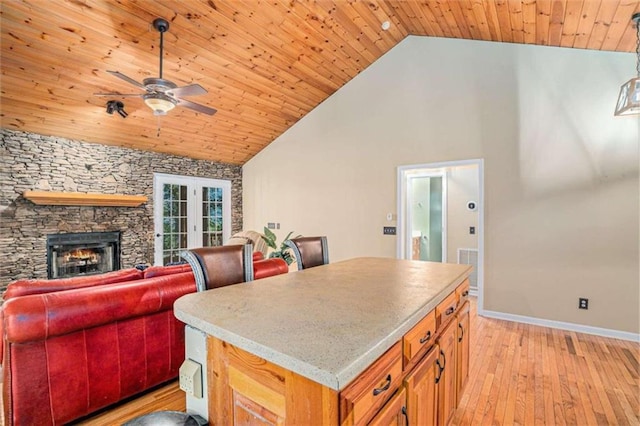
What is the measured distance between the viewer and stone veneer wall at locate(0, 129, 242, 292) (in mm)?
4215

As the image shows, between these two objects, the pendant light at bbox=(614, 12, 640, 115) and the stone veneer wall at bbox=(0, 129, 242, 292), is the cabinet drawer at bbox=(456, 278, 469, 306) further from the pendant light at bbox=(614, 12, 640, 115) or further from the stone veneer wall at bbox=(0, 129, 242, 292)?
the stone veneer wall at bbox=(0, 129, 242, 292)

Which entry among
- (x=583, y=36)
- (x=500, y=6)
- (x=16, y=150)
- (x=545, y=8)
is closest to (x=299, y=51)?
(x=500, y=6)

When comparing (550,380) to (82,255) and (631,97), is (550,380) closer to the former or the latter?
(631,97)

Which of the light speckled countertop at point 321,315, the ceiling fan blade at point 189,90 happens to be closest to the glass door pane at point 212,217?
the ceiling fan blade at point 189,90

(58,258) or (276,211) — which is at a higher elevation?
(276,211)

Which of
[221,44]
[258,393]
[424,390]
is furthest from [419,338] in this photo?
[221,44]

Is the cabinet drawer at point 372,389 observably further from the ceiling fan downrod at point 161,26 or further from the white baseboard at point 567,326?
the white baseboard at point 567,326

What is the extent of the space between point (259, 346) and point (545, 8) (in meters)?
3.75

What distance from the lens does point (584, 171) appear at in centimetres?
350

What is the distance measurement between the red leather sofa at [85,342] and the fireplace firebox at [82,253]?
3.15 metres

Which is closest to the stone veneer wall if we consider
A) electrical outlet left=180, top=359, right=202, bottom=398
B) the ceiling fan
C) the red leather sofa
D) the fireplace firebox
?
the fireplace firebox

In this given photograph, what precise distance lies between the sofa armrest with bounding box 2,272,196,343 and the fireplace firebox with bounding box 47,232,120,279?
347 centimetres

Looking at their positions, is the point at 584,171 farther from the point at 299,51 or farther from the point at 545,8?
the point at 299,51

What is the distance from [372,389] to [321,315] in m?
0.32
